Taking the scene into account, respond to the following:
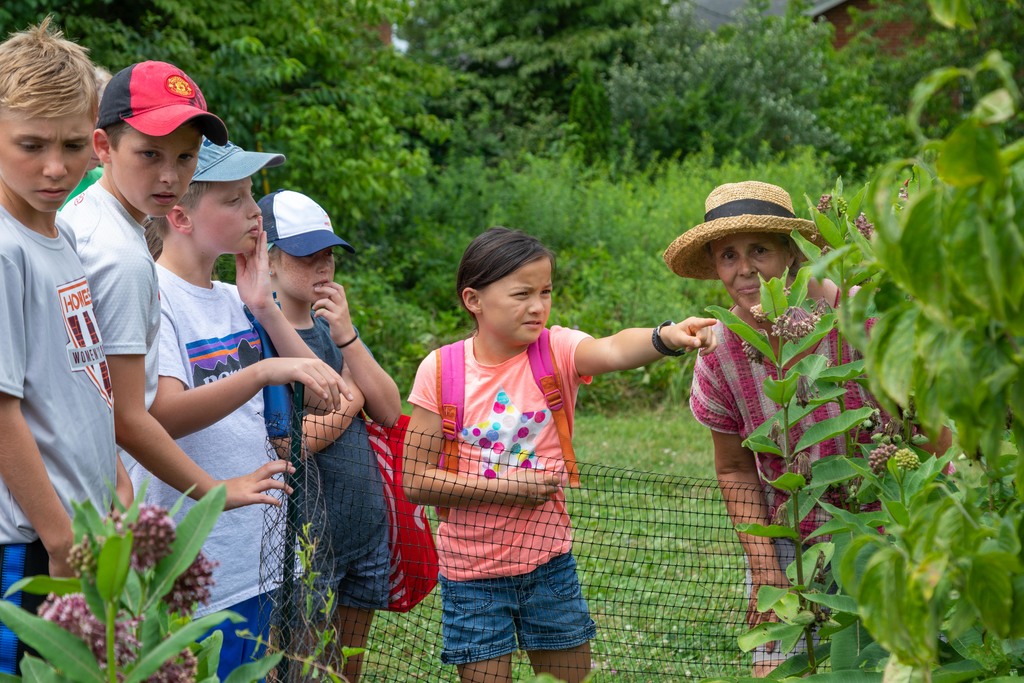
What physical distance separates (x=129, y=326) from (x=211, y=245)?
59 cm

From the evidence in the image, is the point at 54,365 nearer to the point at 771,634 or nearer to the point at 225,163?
the point at 225,163

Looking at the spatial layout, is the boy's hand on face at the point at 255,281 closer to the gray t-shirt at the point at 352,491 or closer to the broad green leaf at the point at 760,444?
the gray t-shirt at the point at 352,491

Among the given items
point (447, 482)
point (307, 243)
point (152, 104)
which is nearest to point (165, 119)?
point (152, 104)

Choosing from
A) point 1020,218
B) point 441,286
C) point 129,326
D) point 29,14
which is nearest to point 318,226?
point 129,326

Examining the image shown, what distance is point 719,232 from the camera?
10.1 ft

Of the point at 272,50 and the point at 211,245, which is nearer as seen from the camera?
the point at 211,245

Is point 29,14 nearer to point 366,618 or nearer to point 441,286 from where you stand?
point 441,286

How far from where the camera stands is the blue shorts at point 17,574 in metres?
2.03

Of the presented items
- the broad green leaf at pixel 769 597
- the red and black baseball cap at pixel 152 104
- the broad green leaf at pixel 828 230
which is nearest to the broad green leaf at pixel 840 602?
the broad green leaf at pixel 769 597

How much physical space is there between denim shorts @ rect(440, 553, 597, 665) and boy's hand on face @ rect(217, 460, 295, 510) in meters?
Answer: 0.80

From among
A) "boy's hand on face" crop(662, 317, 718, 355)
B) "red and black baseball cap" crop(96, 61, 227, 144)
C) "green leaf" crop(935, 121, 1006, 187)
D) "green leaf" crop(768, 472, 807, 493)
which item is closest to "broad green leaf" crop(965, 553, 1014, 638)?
"green leaf" crop(935, 121, 1006, 187)

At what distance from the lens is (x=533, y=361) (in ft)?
10.2

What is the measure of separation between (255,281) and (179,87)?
558 millimetres

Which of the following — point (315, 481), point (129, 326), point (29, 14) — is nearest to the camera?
point (129, 326)
